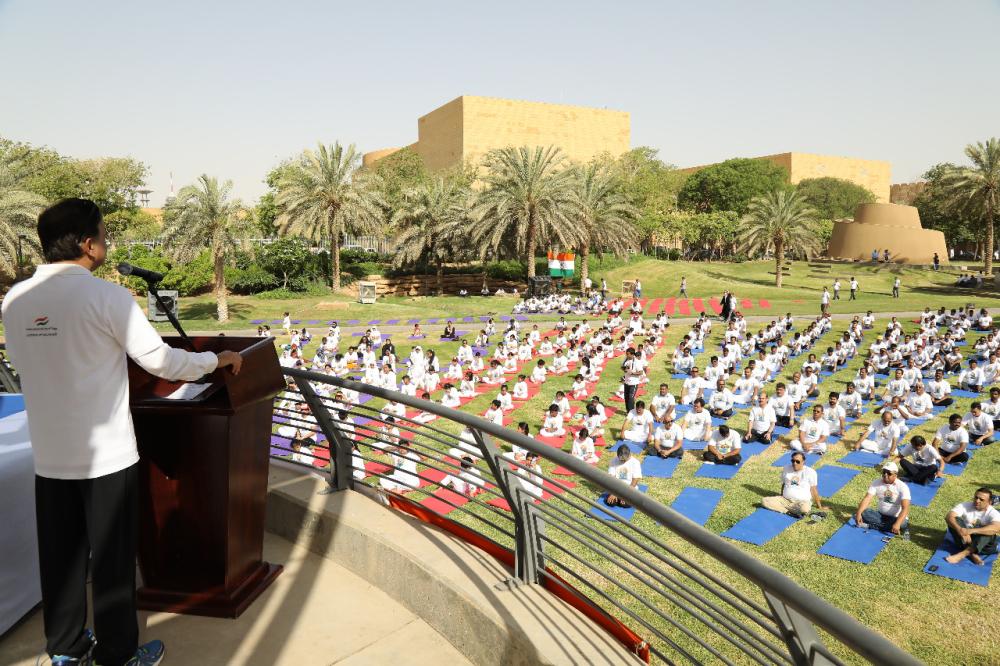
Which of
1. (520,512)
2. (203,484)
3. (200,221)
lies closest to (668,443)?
(520,512)

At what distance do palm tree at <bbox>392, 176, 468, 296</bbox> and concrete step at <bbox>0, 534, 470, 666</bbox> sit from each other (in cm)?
3944

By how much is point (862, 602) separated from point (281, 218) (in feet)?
120

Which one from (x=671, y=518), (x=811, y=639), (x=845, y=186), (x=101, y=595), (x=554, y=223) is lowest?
(x=101, y=595)

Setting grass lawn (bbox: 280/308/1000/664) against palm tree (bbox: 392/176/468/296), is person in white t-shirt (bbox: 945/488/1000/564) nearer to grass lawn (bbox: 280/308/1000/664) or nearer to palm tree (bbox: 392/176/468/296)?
grass lawn (bbox: 280/308/1000/664)

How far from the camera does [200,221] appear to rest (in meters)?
30.7

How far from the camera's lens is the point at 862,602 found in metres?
8.12

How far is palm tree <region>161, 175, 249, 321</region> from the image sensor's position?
100 feet

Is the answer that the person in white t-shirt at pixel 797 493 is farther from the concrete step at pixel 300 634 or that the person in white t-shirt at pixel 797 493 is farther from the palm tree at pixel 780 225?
the palm tree at pixel 780 225

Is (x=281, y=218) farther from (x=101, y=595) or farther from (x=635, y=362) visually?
(x=101, y=595)

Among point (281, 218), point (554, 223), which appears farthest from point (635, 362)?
point (281, 218)

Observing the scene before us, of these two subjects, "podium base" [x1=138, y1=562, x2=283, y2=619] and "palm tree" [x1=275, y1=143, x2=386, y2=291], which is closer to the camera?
"podium base" [x1=138, y1=562, x2=283, y2=619]

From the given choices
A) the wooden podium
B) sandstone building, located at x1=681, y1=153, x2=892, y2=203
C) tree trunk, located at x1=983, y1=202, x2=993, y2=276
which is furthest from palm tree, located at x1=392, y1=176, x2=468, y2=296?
sandstone building, located at x1=681, y1=153, x2=892, y2=203

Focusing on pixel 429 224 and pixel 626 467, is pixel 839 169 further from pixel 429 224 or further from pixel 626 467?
pixel 626 467

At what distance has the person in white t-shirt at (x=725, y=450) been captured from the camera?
1301cm
